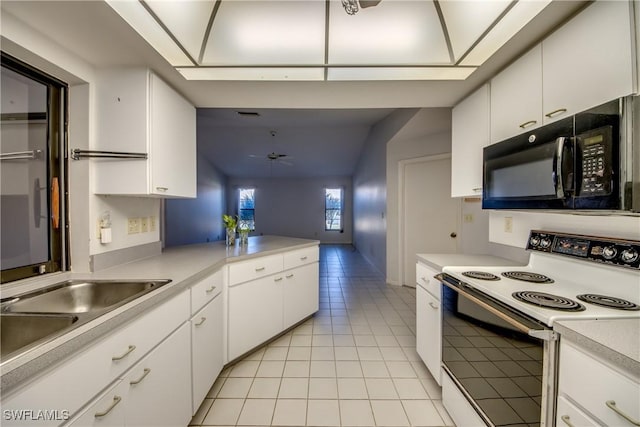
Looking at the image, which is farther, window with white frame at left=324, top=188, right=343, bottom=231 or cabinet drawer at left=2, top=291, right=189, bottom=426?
window with white frame at left=324, top=188, right=343, bottom=231

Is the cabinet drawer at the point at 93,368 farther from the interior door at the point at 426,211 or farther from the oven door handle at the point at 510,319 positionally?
the interior door at the point at 426,211

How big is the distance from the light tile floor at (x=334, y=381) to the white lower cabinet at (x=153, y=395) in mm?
391

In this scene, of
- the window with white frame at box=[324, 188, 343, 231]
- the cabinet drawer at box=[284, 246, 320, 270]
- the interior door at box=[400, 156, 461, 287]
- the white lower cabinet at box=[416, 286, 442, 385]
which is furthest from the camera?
the window with white frame at box=[324, 188, 343, 231]

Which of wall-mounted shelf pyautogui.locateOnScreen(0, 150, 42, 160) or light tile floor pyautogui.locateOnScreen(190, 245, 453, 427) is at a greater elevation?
wall-mounted shelf pyautogui.locateOnScreen(0, 150, 42, 160)

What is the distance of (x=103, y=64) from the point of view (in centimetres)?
148

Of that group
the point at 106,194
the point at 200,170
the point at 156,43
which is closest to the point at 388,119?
the point at 156,43

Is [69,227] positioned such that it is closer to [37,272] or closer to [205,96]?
[37,272]

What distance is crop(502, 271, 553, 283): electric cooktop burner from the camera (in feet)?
4.19

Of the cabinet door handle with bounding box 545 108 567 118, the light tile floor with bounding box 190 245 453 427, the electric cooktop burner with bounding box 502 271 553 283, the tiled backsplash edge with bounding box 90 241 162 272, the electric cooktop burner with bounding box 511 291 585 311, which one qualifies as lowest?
the light tile floor with bounding box 190 245 453 427

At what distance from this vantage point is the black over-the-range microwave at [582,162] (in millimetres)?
806

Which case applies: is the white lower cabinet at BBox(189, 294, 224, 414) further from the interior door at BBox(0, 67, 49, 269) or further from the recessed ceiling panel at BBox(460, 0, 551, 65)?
the recessed ceiling panel at BBox(460, 0, 551, 65)

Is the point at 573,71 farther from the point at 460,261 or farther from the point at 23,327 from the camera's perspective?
the point at 23,327

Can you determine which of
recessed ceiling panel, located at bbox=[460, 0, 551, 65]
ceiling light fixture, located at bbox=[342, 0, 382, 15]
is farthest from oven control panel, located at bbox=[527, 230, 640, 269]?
ceiling light fixture, located at bbox=[342, 0, 382, 15]

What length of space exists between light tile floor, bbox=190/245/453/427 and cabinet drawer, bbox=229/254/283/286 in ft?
2.25
